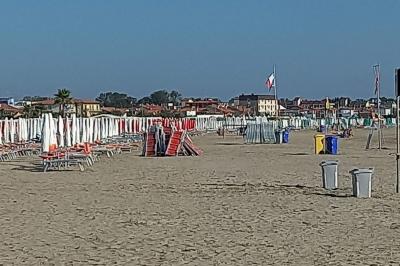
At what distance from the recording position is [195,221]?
38.3 feet

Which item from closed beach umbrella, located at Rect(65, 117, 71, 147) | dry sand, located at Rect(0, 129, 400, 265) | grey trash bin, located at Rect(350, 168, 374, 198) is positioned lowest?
dry sand, located at Rect(0, 129, 400, 265)

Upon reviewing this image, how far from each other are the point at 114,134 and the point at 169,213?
38220 millimetres

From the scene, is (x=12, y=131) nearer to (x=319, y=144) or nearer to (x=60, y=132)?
(x=60, y=132)

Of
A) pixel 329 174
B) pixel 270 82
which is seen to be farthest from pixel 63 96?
pixel 329 174

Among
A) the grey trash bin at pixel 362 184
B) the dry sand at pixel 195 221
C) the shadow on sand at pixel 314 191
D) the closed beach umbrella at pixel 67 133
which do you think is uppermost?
the closed beach umbrella at pixel 67 133

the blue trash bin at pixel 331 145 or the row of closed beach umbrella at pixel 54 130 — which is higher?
the row of closed beach umbrella at pixel 54 130

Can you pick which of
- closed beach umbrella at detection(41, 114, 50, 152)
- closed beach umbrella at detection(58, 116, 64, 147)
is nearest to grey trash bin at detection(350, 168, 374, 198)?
closed beach umbrella at detection(41, 114, 50, 152)

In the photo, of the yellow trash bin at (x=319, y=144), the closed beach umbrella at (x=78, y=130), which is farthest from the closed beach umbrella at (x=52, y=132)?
the yellow trash bin at (x=319, y=144)

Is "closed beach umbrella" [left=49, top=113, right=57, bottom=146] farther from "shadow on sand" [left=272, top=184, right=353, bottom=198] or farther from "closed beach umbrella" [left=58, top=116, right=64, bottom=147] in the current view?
"shadow on sand" [left=272, top=184, right=353, bottom=198]

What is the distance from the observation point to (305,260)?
8.36 m

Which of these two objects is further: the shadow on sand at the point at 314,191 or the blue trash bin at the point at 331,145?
the blue trash bin at the point at 331,145

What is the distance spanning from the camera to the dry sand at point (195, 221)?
8.70m

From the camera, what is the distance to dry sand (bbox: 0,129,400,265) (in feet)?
28.5

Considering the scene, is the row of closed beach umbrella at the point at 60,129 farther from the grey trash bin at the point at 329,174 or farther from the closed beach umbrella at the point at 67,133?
the grey trash bin at the point at 329,174
